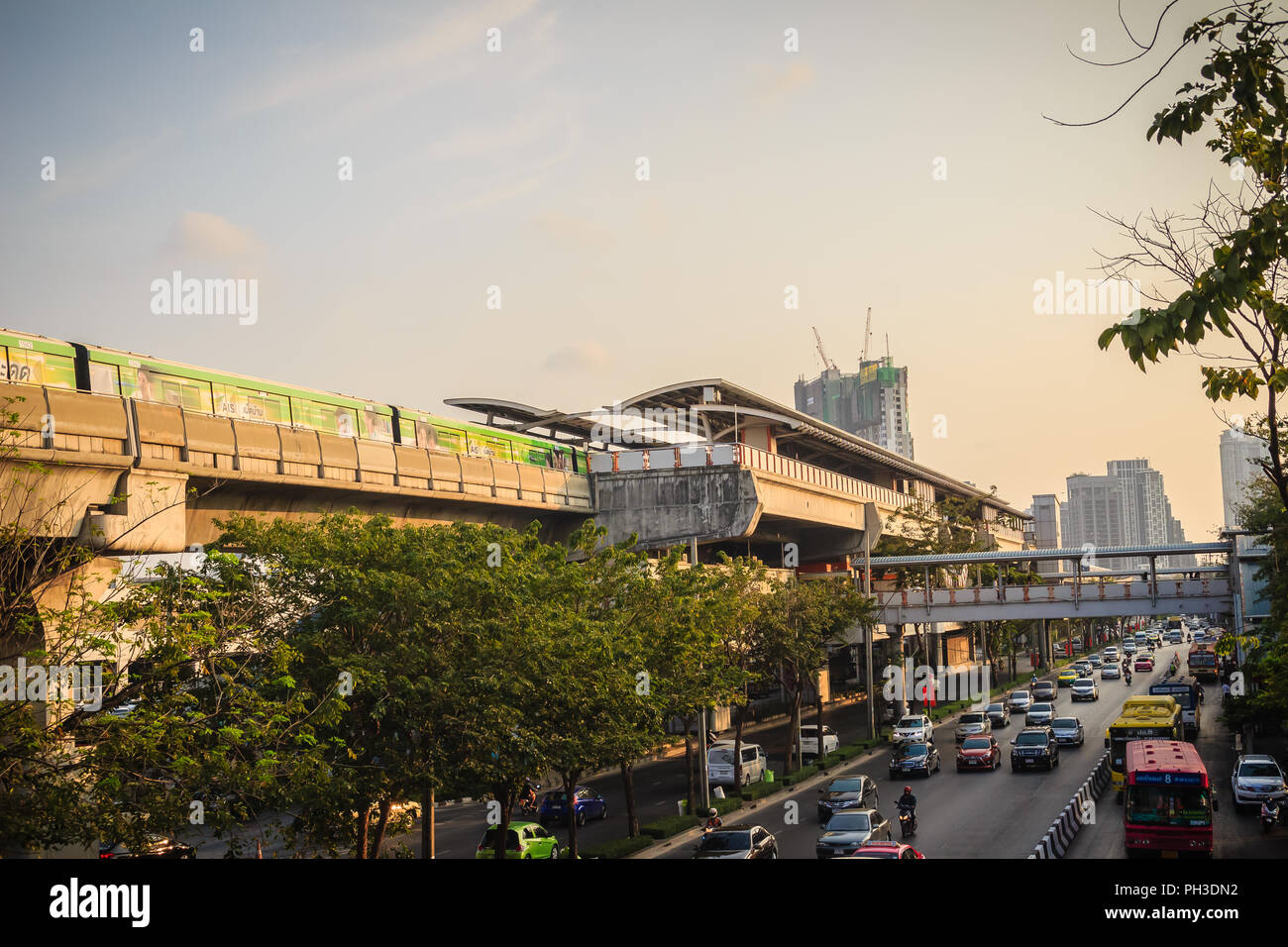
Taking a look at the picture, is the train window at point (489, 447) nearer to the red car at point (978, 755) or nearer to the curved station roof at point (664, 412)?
the curved station roof at point (664, 412)

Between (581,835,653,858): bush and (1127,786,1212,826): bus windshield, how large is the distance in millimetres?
12314

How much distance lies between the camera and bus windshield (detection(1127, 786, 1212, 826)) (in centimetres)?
2447

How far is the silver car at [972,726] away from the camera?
46.9 m

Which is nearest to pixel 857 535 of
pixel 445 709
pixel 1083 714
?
pixel 1083 714

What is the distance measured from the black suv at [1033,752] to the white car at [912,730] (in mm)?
4993

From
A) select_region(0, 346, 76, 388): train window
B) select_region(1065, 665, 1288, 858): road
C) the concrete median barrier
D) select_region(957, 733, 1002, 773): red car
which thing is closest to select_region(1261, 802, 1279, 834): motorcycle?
select_region(1065, 665, 1288, 858): road

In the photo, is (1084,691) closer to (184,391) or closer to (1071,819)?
(1071,819)

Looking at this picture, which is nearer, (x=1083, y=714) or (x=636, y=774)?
(x=636, y=774)

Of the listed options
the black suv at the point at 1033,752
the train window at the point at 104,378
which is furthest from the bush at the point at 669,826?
the train window at the point at 104,378
